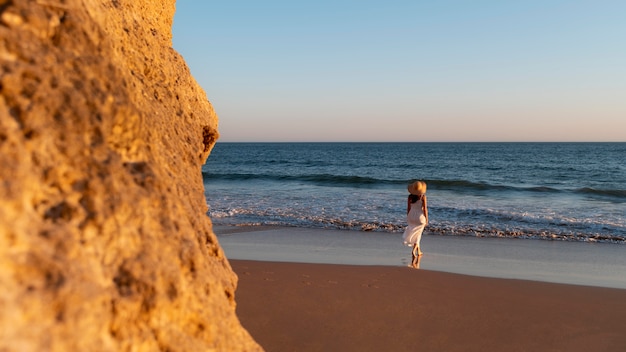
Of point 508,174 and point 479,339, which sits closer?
point 479,339

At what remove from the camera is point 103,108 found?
1.43 meters

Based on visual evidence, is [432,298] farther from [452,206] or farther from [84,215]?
[452,206]

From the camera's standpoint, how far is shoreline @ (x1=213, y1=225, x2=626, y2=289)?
709 centimetres

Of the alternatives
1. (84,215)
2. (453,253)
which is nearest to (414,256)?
(453,253)

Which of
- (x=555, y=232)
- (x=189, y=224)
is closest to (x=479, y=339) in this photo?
(x=189, y=224)

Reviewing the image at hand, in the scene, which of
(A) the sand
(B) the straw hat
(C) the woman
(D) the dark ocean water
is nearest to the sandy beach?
(A) the sand

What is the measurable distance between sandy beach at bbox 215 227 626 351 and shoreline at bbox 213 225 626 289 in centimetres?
3

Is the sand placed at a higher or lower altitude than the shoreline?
higher

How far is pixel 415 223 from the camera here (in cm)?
731

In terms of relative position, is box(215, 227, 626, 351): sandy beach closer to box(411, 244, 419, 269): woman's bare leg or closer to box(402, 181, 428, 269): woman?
box(411, 244, 419, 269): woman's bare leg

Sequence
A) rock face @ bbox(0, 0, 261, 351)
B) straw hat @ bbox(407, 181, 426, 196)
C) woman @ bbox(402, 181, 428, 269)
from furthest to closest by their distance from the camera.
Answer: woman @ bbox(402, 181, 428, 269)
straw hat @ bbox(407, 181, 426, 196)
rock face @ bbox(0, 0, 261, 351)

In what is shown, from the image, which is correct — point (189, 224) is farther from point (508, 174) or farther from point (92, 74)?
point (508, 174)

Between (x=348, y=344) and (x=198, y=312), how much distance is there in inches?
102

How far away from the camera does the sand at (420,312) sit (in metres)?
→ 3.99
